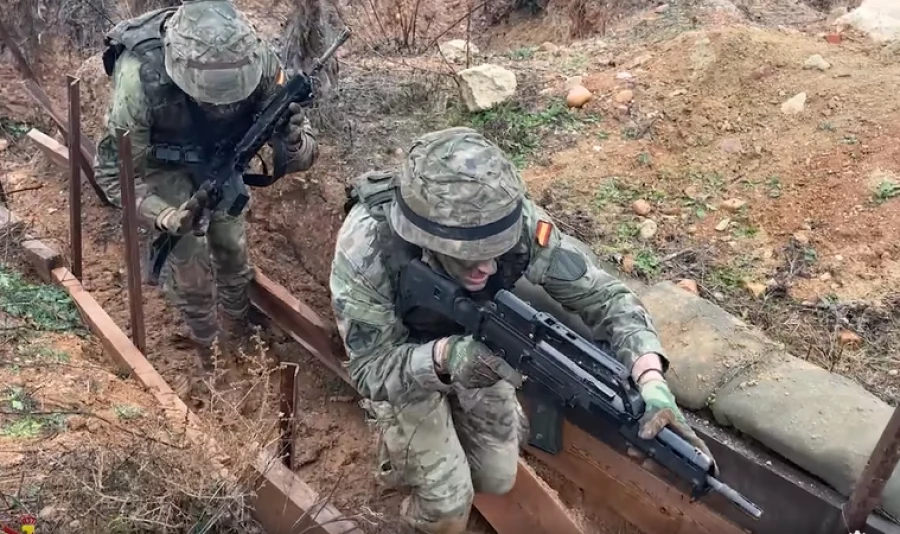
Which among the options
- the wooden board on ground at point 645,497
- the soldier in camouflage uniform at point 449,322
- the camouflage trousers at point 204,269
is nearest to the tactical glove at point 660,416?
the soldier in camouflage uniform at point 449,322

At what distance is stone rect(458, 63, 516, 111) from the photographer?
588 cm

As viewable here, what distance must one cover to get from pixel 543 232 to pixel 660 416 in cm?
81

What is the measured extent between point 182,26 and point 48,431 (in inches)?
75.9

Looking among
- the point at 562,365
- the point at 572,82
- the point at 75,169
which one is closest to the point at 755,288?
the point at 562,365

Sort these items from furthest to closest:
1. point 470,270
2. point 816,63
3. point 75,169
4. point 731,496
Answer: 1. point 816,63
2. point 75,169
3. point 470,270
4. point 731,496

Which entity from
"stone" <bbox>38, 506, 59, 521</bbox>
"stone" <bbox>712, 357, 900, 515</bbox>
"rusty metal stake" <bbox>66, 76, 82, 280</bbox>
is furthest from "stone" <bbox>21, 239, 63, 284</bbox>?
"stone" <bbox>712, 357, 900, 515</bbox>

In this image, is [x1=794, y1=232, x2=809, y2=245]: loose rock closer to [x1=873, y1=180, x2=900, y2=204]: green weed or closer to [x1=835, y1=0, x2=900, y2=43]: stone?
[x1=873, y1=180, x2=900, y2=204]: green weed

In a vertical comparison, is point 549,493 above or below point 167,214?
below

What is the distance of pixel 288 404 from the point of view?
3.43m

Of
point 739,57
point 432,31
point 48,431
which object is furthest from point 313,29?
point 432,31

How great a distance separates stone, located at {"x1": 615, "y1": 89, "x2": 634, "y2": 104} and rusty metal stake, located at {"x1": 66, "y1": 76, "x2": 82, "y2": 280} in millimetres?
3355

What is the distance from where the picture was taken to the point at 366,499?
4129 millimetres

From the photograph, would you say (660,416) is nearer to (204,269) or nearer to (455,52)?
(204,269)

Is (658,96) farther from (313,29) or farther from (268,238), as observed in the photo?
(268,238)
